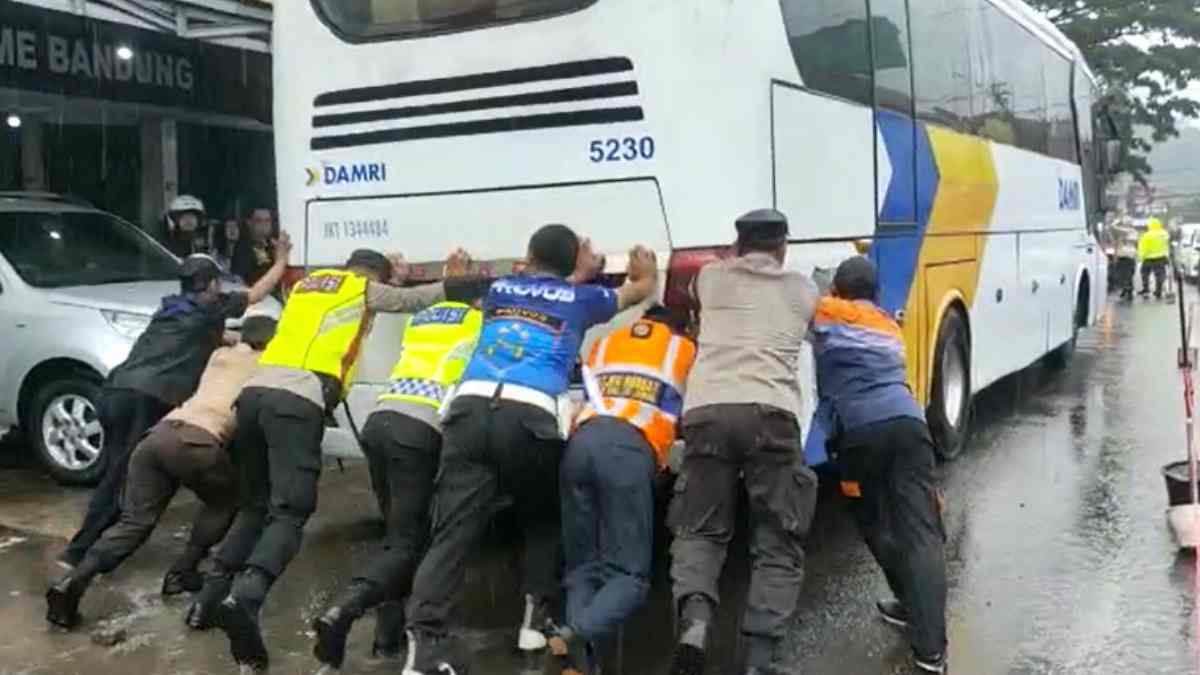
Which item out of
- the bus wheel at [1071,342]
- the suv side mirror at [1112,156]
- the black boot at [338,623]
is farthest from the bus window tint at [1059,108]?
the black boot at [338,623]

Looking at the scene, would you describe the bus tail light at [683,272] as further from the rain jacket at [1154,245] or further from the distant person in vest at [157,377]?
the rain jacket at [1154,245]

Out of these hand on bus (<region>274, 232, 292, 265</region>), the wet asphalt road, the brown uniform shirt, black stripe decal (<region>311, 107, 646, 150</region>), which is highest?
black stripe decal (<region>311, 107, 646, 150</region>)

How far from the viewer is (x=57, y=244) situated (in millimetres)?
9742

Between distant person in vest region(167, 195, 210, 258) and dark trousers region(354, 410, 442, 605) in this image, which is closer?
dark trousers region(354, 410, 442, 605)

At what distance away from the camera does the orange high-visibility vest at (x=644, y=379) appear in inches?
205

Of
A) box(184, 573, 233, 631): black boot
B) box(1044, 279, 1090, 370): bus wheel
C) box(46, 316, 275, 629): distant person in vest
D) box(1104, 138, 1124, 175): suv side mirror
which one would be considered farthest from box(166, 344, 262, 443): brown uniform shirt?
box(1104, 138, 1124, 175): suv side mirror

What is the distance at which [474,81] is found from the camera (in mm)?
6387

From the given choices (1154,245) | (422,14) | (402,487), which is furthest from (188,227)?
(1154,245)

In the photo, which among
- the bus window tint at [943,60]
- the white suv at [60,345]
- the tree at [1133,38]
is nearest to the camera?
the bus window tint at [943,60]

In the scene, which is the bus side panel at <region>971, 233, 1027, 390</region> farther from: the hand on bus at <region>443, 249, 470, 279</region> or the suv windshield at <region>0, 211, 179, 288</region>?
the suv windshield at <region>0, 211, 179, 288</region>

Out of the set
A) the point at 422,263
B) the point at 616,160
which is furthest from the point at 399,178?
the point at 616,160

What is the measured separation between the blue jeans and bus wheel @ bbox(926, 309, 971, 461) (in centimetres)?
392

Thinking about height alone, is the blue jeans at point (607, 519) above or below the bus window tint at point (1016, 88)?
below

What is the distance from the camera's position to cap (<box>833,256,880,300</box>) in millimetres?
5559
